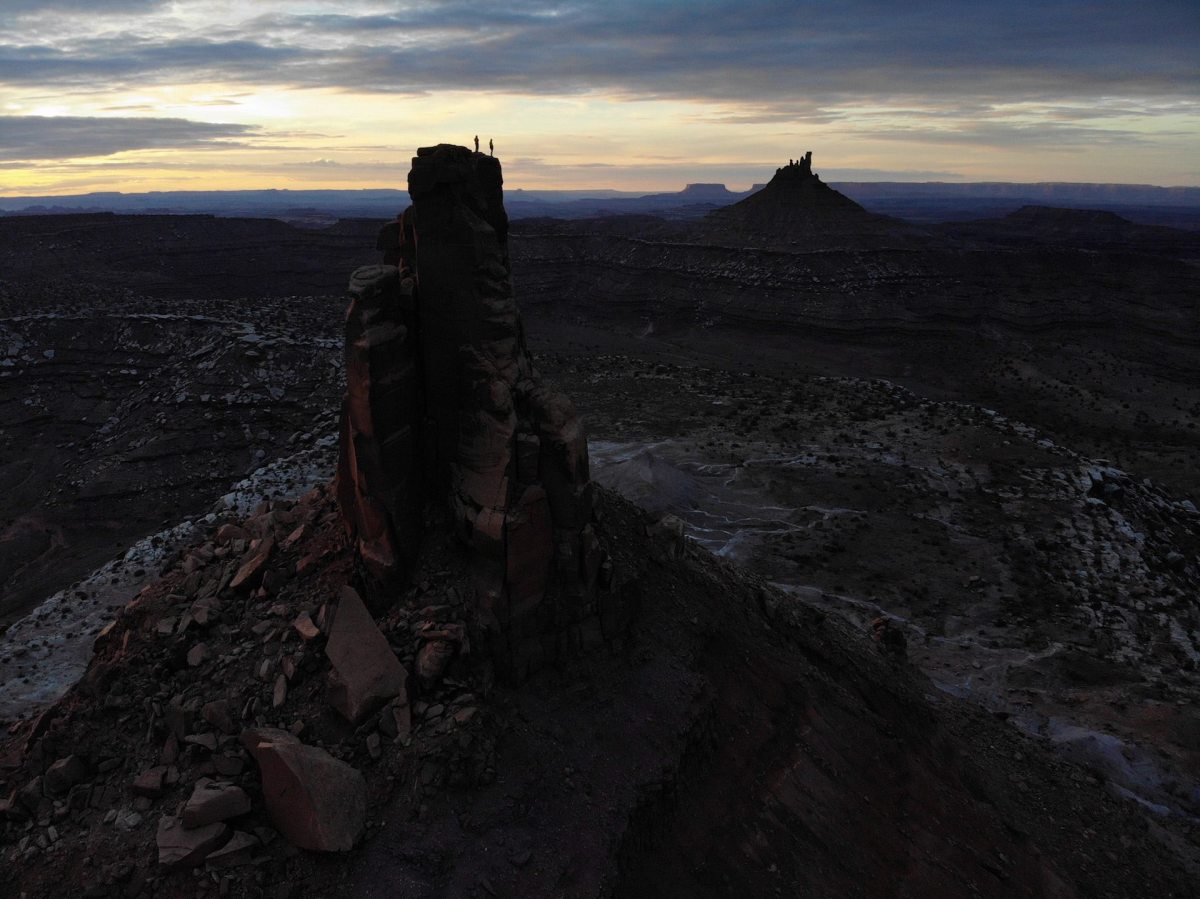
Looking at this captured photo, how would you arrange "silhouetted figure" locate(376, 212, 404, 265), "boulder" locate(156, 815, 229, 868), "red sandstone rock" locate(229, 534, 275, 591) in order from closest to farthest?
"boulder" locate(156, 815, 229, 868) → "red sandstone rock" locate(229, 534, 275, 591) → "silhouetted figure" locate(376, 212, 404, 265)

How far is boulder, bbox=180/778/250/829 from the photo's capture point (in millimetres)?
10055

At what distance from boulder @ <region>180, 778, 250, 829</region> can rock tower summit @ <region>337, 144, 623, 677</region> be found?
399 cm

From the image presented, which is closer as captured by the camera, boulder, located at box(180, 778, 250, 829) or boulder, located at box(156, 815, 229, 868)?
boulder, located at box(156, 815, 229, 868)

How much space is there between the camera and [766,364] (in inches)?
3009

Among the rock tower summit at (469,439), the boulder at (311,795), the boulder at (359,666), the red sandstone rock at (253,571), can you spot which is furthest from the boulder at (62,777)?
the rock tower summit at (469,439)

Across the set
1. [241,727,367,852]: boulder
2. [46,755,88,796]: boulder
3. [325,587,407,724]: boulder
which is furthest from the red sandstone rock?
[241,727,367,852]: boulder

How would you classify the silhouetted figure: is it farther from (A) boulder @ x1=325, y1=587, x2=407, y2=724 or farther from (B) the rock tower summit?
(A) boulder @ x1=325, y1=587, x2=407, y2=724

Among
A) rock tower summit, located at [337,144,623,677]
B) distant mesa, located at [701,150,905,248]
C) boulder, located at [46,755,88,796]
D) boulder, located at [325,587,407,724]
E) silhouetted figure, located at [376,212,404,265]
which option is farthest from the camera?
distant mesa, located at [701,150,905,248]

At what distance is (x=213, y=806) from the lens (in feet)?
33.2

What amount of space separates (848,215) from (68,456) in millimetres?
101666

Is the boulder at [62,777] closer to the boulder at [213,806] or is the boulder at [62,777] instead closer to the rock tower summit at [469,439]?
the boulder at [213,806]

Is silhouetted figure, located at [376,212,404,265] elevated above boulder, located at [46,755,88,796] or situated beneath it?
elevated above

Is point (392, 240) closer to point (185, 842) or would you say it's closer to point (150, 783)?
point (150, 783)

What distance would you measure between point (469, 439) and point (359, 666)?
4493mm
